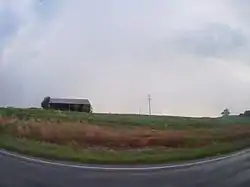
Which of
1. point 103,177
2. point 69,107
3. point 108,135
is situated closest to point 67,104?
point 69,107

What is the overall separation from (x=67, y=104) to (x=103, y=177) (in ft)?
2.98

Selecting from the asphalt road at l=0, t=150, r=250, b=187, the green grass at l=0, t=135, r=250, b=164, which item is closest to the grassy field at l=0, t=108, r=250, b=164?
the green grass at l=0, t=135, r=250, b=164

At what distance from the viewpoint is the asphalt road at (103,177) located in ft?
13.1

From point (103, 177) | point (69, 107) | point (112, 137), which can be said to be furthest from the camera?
point (69, 107)

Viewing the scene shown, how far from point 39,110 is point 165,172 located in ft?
4.38

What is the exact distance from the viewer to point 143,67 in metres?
4.70

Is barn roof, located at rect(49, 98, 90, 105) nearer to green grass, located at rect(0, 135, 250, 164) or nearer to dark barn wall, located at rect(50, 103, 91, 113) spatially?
dark barn wall, located at rect(50, 103, 91, 113)

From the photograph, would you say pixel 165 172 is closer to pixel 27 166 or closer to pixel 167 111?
pixel 167 111

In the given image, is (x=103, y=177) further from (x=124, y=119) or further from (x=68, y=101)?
(x=68, y=101)

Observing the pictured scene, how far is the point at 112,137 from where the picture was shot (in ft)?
13.8

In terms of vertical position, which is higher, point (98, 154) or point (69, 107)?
point (69, 107)

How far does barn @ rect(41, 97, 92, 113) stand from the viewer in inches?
176

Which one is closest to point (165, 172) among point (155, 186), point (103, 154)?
point (155, 186)

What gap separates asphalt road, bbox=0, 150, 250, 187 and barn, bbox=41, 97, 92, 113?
646 mm
